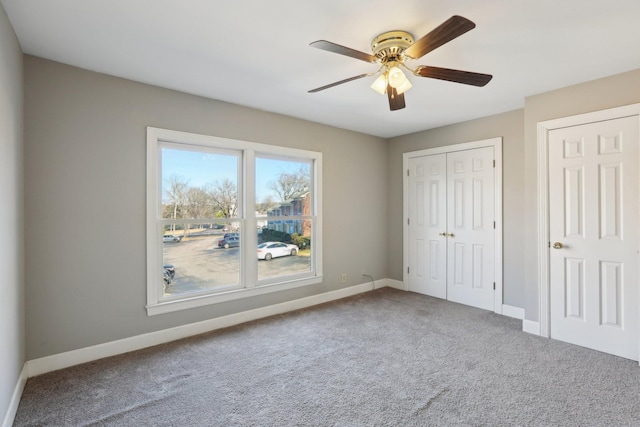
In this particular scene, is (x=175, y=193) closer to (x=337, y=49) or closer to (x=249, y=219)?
(x=249, y=219)

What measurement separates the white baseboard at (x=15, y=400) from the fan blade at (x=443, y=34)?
3.16m

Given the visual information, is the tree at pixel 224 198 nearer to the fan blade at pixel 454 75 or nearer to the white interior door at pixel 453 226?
the fan blade at pixel 454 75

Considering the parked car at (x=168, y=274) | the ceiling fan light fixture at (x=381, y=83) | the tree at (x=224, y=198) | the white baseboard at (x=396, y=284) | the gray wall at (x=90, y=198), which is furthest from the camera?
the white baseboard at (x=396, y=284)

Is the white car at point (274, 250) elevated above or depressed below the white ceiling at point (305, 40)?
A: below

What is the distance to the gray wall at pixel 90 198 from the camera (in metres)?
2.50

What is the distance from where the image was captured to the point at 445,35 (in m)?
1.72

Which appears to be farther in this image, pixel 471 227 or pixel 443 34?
pixel 471 227

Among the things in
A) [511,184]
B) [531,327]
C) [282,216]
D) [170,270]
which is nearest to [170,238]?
[170,270]

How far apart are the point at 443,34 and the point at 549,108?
7.24 ft

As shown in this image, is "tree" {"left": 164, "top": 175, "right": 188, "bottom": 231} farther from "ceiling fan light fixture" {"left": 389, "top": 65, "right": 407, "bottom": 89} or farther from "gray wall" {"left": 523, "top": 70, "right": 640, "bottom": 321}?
"gray wall" {"left": 523, "top": 70, "right": 640, "bottom": 321}

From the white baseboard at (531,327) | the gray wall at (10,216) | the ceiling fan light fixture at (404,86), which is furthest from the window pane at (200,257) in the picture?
the white baseboard at (531,327)

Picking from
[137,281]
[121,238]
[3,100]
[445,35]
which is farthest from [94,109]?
[445,35]

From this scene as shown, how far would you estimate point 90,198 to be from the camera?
8.94 feet

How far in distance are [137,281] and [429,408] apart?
263cm
